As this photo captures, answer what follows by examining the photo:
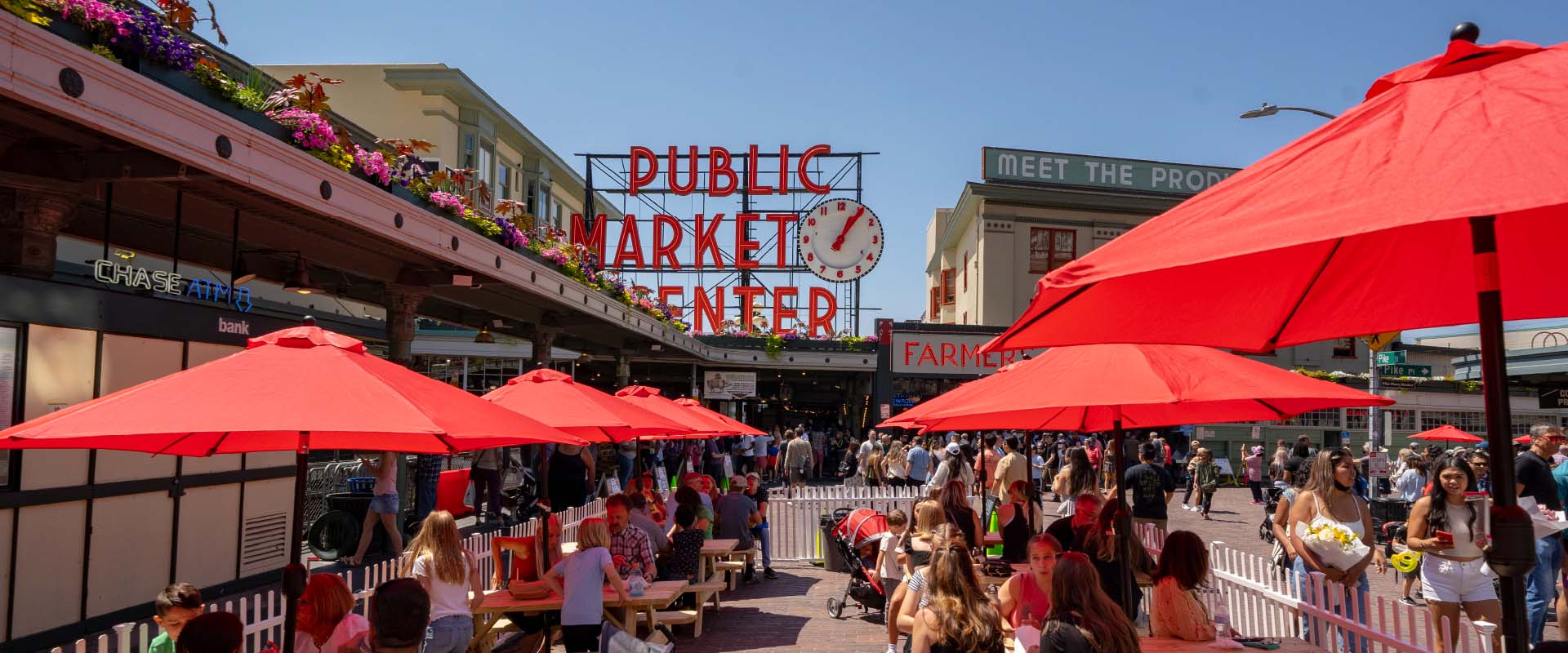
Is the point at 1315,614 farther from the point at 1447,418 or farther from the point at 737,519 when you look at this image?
the point at 1447,418

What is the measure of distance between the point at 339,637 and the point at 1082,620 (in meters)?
3.91

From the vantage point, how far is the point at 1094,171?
38688 millimetres

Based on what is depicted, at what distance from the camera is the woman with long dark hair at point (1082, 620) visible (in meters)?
4.62

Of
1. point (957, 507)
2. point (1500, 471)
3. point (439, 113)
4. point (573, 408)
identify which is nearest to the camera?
point (1500, 471)

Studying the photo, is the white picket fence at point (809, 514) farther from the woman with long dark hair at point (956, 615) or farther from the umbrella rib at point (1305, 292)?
the umbrella rib at point (1305, 292)

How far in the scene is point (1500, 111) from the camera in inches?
86.5

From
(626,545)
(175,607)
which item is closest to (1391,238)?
(175,607)

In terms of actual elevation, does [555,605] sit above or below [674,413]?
below

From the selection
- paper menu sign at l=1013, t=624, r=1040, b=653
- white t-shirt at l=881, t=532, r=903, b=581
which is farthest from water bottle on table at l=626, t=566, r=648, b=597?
paper menu sign at l=1013, t=624, r=1040, b=653

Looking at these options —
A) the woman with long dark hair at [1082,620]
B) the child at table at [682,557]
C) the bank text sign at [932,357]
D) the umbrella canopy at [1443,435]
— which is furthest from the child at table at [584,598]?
the bank text sign at [932,357]

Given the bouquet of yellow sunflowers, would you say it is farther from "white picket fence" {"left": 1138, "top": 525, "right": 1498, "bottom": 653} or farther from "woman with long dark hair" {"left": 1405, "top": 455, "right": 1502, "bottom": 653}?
"woman with long dark hair" {"left": 1405, "top": 455, "right": 1502, "bottom": 653}

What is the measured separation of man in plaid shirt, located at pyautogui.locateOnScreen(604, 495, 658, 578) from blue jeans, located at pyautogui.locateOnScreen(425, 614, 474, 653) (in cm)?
240

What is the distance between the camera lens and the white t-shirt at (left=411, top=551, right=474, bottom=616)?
22.7 ft

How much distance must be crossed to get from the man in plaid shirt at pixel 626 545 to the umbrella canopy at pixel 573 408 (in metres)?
0.75
